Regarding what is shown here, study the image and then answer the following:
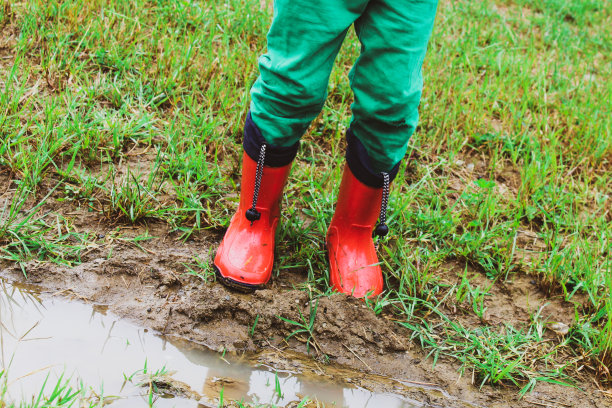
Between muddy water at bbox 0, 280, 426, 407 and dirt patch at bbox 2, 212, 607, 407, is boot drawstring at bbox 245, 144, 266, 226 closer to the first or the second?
dirt patch at bbox 2, 212, 607, 407

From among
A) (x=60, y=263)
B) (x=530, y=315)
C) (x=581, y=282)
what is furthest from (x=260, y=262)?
(x=581, y=282)

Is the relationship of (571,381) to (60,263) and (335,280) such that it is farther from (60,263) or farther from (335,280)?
(60,263)

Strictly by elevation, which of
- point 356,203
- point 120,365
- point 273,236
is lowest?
point 120,365

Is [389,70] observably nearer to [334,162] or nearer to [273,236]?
[273,236]

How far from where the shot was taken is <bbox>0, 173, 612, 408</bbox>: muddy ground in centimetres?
158

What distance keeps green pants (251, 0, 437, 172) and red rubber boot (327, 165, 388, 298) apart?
178mm

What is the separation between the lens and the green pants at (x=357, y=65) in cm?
142

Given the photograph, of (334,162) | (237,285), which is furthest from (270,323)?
(334,162)

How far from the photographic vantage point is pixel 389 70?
1479 millimetres

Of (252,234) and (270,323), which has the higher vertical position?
(252,234)

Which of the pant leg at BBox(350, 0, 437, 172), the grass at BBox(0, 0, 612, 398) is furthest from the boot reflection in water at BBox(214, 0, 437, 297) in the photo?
the grass at BBox(0, 0, 612, 398)

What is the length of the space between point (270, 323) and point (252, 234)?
304 mm

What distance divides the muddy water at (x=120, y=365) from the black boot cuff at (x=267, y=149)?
57 centimetres

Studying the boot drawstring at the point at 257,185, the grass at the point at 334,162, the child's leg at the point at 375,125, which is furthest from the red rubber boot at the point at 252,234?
the child's leg at the point at 375,125
